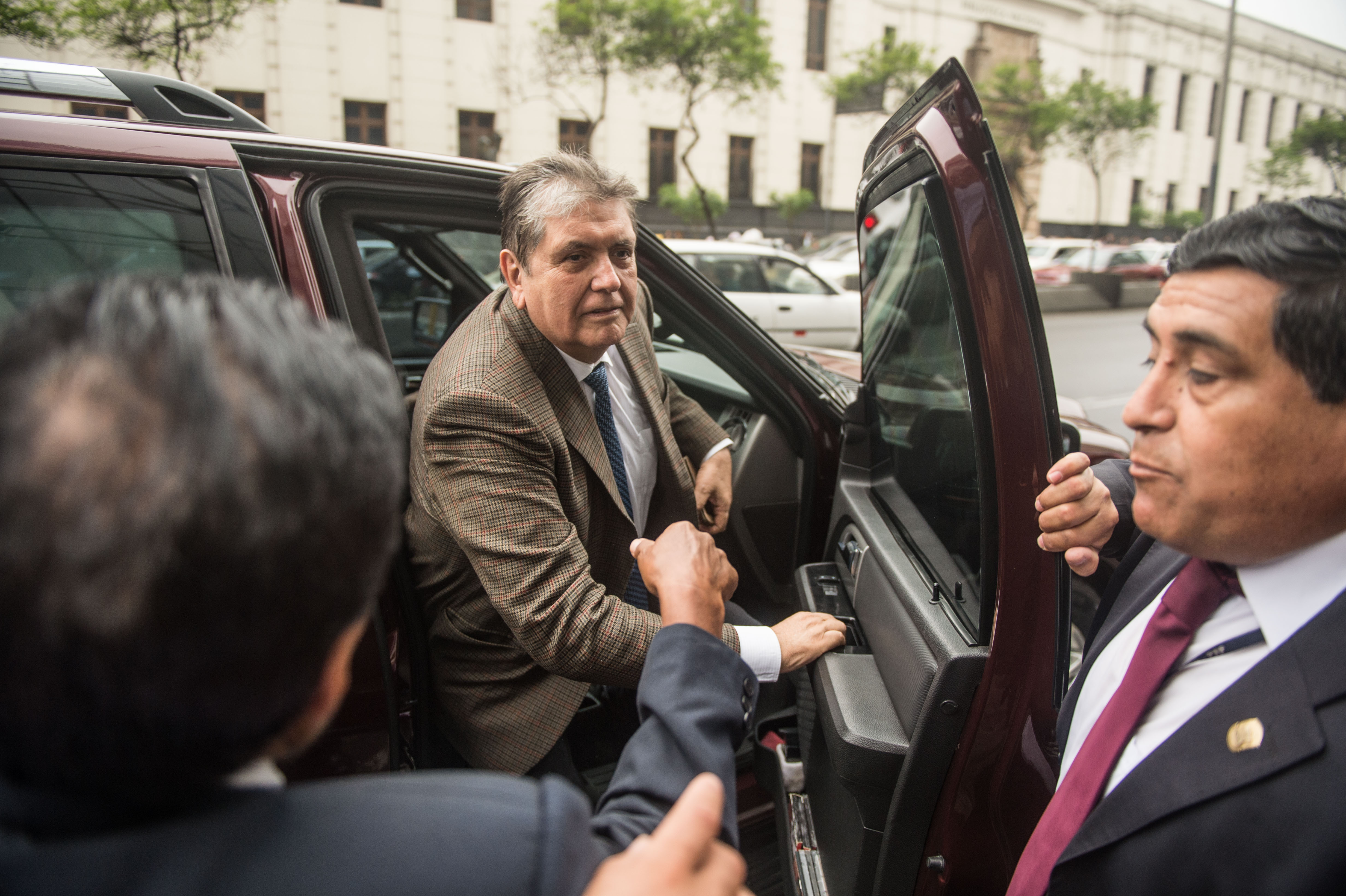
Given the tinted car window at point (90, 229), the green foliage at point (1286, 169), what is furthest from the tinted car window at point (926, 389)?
the green foliage at point (1286, 169)

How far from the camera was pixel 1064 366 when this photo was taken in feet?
35.8

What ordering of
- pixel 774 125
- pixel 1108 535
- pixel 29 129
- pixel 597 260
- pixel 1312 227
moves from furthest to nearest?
pixel 774 125, pixel 597 260, pixel 29 129, pixel 1108 535, pixel 1312 227

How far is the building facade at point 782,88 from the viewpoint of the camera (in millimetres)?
20984

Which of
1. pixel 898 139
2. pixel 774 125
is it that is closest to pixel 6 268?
pixel 898 139

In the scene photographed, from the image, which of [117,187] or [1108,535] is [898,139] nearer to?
[1108,535]

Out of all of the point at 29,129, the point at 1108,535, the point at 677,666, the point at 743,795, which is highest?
the point at 29,129

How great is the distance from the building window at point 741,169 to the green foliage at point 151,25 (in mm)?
16713

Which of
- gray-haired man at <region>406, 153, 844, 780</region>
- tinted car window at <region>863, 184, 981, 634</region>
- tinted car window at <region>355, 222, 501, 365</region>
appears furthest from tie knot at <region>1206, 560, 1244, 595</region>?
tinted car window at <region>355, 222, 501, 365</region>

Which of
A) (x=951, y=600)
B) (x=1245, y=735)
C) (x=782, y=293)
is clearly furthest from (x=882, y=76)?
(x=1245, y=735)

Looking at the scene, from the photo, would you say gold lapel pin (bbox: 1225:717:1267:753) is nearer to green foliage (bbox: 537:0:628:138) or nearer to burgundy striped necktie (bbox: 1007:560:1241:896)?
burgundy striped necktie (bbox: 1007:560:1241:896)

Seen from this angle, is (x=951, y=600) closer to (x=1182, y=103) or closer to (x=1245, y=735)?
(x=1245, y=735)

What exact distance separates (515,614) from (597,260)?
87cm

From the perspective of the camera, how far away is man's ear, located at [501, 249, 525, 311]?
1939 millimetres

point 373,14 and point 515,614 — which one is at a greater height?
point 373,14
